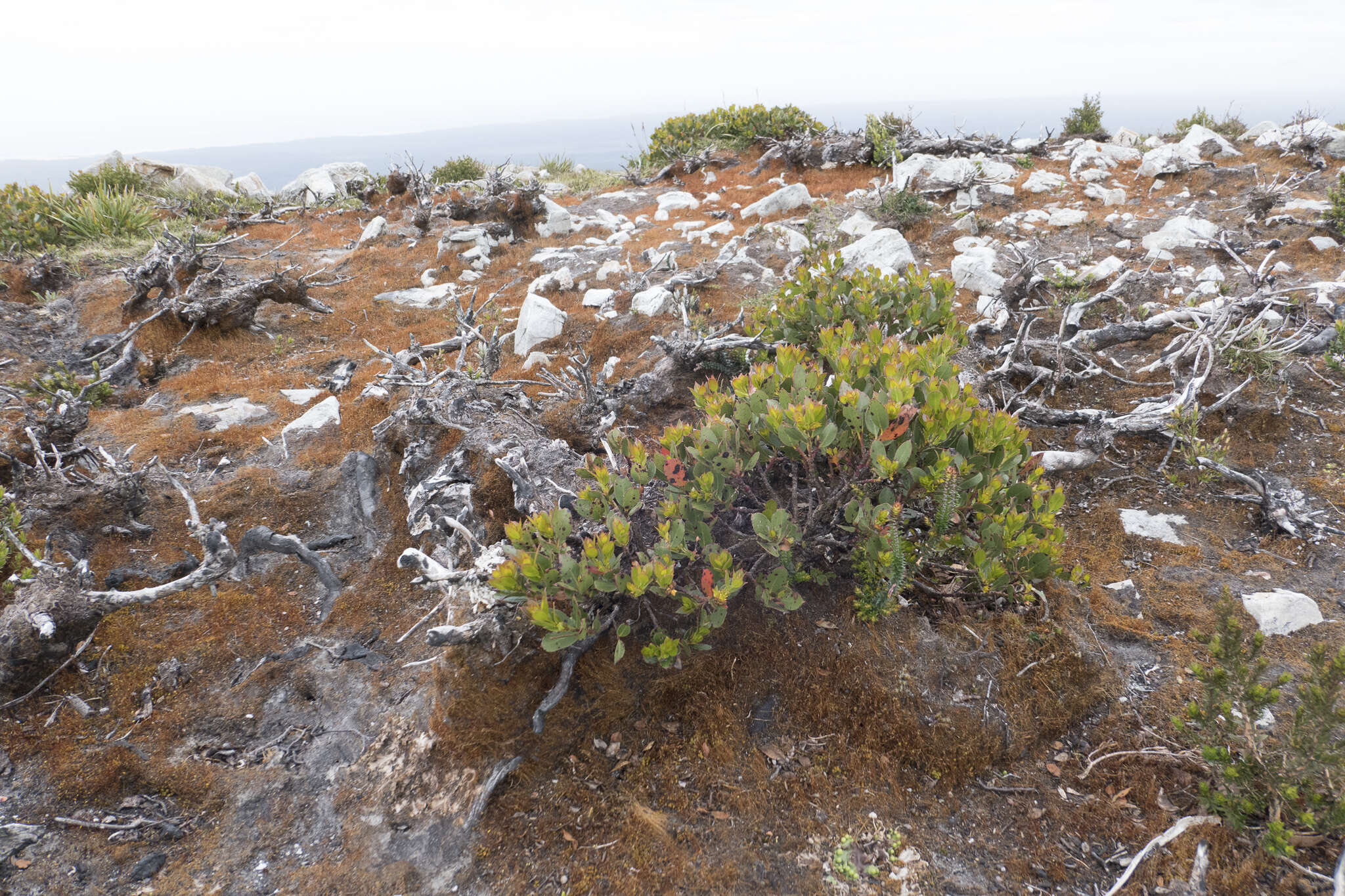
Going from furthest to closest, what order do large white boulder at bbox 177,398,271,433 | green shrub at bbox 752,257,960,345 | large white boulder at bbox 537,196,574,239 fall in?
1. large white boulder at bbox 537,196,574,239
2. large white boulder at bbox 177,398,271,433
3. green shrub at bbox 752,257,960,345

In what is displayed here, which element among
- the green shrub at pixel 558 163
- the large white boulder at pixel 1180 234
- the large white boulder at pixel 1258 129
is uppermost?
the green shrub at pixel 558 163

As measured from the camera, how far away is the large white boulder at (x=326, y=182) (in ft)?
57.4

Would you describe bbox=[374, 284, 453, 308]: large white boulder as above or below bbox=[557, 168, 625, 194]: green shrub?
below

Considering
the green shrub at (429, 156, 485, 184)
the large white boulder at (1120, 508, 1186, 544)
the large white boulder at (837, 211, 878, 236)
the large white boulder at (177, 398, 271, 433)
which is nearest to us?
the large white boulder at (1120, 508, 1186, 544)

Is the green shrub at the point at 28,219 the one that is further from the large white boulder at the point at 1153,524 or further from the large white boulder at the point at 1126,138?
the large white boulder at the point at 1126,138

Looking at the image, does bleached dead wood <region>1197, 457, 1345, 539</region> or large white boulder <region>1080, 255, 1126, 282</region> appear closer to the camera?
bleached dead wood <region>1197, 457, 1345, 539</region>

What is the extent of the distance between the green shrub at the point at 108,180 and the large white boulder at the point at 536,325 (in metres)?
13.3

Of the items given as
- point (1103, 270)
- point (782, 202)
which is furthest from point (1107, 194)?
point (782, 202)

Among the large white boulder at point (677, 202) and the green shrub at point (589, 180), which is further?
the green shrub at point (589, 180)

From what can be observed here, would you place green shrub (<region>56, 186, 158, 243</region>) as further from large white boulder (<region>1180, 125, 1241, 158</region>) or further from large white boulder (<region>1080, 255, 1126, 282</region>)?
large white boulder (<region>1180, 125, 1241, 158</region>)

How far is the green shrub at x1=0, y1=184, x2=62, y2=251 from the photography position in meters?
11.0

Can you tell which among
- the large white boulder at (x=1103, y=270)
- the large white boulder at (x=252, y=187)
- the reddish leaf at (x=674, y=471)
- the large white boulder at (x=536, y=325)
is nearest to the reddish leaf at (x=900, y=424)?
the reddish leaf at (x=674, y=471)

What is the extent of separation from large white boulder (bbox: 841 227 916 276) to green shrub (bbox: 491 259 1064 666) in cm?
471

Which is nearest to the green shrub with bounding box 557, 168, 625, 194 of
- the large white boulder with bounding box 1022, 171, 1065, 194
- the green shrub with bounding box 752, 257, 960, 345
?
the large white boulder with bounding box 1022, 171, 1065, 194
